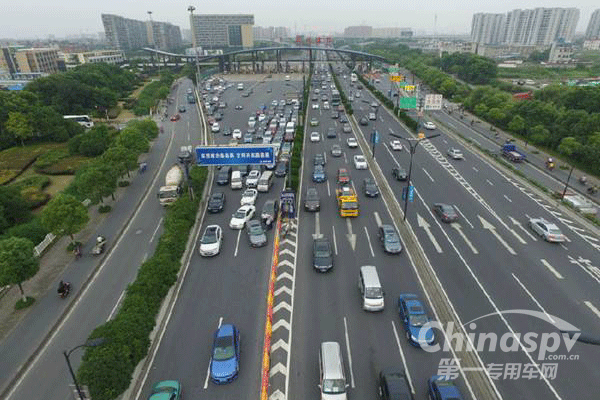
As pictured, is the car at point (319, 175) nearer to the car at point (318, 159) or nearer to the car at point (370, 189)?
the car at point (318, 159)

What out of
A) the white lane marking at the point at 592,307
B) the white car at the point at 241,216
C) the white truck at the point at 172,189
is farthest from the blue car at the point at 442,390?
the white truck at the point at 172,189

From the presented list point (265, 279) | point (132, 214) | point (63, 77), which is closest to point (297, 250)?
point (265, 279)

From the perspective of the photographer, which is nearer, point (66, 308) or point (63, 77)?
point (66, 308)

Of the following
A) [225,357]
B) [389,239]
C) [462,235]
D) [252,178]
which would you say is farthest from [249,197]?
[225,357]

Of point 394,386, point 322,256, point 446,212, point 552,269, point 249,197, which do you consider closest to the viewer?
point 394,386

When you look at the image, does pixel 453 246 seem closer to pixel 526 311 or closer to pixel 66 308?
pixel 526 311

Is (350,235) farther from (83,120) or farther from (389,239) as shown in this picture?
(83,120)
